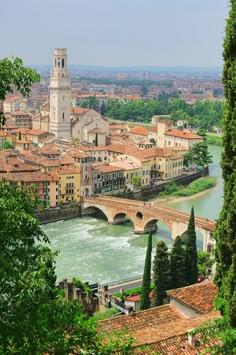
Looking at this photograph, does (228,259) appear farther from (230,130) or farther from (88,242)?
(88,242)

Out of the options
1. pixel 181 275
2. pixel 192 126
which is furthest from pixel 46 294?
pixel 192 126

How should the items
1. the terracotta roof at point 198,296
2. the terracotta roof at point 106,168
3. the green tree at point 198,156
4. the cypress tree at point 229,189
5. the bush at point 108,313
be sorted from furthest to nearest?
the green tree at point 198,156 < the terracotta roof at point 106,168 < the bush at point 108,313 < the terracotta roof at point 198,296 < the cypress tree at point 229,189

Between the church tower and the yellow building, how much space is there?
1433 centimetres

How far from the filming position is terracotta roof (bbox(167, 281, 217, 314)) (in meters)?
8.98

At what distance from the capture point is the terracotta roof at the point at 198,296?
8977mm

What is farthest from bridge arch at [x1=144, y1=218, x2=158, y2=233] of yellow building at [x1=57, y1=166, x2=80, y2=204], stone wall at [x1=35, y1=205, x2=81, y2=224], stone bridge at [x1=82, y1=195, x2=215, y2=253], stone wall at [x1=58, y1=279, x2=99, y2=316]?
stone wall at [x1=58, y1=279, x2=99, y2=316]

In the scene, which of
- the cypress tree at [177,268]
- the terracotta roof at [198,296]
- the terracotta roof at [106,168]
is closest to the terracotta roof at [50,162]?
the terracotta roof at [106,168]

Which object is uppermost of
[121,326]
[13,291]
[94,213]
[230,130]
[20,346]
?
[230,130]

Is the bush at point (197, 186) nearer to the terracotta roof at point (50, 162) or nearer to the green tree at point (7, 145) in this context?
the terracotta roof at point (50, 162)

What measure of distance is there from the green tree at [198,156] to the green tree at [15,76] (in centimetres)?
3373

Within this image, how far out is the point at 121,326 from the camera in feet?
28.2

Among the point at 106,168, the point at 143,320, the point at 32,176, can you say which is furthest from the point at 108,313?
the point at 106,168

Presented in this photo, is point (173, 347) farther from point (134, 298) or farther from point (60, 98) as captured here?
point (60, 98)

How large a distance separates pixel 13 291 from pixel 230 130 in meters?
2.34
